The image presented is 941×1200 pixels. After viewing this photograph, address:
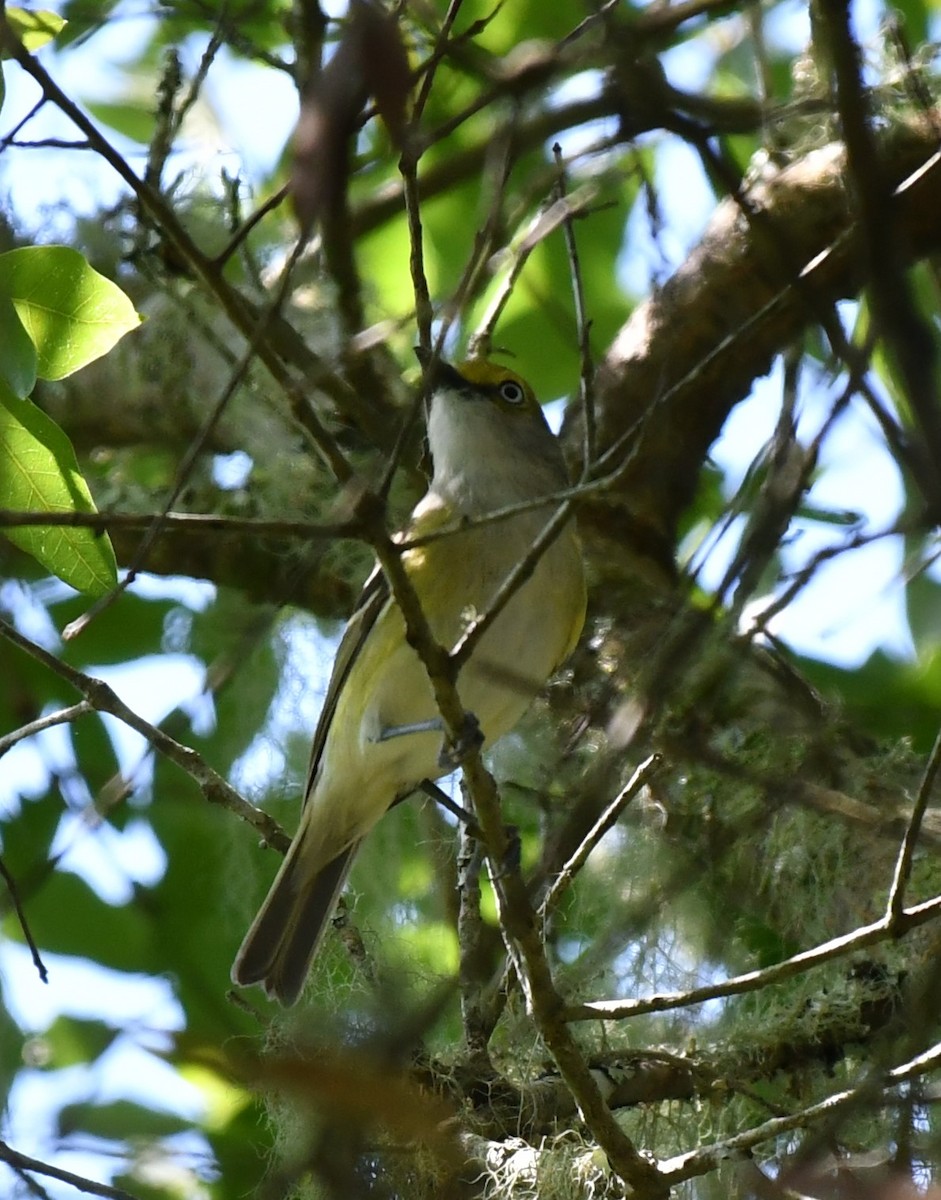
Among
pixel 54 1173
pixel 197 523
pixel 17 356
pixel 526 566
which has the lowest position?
pixel 54 1173

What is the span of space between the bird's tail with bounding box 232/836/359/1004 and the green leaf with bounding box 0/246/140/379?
5.46 feet

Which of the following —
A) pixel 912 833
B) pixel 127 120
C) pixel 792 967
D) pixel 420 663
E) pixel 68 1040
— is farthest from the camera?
pixel 127 120

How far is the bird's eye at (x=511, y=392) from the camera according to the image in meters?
4.66

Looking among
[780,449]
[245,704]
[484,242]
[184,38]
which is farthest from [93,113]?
[780,449]

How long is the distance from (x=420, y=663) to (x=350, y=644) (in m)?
0.27

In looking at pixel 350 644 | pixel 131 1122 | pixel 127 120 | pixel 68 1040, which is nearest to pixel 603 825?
pixel 350 644

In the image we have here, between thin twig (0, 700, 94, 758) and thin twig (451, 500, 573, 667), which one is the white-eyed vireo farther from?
thin twig (451, 500, 573, 667)

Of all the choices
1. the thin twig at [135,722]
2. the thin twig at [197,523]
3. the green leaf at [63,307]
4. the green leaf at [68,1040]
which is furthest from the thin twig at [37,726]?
the green leaf at [68,1040]

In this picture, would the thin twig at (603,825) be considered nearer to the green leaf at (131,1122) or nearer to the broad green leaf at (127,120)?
the green leaf at (131,1122)

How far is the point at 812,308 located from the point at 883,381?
4137mm

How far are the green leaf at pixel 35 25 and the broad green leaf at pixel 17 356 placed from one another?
75cm

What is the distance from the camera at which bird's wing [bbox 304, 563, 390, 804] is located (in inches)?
160

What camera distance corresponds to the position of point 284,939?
13.8 ft

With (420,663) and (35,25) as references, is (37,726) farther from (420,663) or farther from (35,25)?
(35,25)
